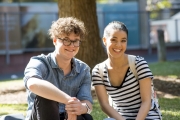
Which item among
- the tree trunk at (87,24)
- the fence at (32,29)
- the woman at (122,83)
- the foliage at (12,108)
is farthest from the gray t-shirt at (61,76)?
the fence at (32,29)

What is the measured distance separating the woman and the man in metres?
0.23

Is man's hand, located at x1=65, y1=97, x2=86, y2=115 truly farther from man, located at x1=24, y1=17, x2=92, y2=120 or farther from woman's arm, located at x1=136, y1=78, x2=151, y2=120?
woman's arm, located at x1=136, y1=78, x2=151, y2=120

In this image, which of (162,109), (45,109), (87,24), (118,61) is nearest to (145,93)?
(118,61)

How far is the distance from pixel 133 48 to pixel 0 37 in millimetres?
6188

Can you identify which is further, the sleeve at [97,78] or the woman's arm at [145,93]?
the sleeve at [97,78]

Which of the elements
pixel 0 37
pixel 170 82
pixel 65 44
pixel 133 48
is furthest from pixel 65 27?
pixel 133 48

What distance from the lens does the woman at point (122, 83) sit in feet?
13.8

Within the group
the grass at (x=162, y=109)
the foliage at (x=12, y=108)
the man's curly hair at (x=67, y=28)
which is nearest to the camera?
the man's curly hair at (x=67, y=28)

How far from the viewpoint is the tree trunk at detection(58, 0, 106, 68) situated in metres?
8.78

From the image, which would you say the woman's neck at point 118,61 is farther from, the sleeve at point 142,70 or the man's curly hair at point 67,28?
the man's curly hair at point 67,28

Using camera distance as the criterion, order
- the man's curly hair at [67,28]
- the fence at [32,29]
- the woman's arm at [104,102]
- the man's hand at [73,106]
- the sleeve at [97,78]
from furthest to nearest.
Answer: the fence at [32,29], the sleeve at [97,78], the woman's arm at [104,102], the man's curly hair at [67,28], the man's hand at [73,106]

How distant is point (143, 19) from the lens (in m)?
20.3

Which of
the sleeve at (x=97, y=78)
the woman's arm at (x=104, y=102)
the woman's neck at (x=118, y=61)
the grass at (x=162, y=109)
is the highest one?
the woman's neck at (x=118, y=61)

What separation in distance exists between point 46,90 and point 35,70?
30 cm
